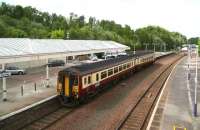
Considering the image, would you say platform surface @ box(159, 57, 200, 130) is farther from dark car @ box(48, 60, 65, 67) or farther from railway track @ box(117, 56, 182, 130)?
dark car @ box(48, 60, 65, 67)

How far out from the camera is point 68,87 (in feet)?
73.4

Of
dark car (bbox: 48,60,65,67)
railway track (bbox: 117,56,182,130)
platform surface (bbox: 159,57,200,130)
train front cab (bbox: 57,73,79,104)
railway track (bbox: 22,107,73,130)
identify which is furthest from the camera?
dark car (bbox: 48,60,65,67)

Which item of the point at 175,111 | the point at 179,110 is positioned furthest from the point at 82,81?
the point at 179,110

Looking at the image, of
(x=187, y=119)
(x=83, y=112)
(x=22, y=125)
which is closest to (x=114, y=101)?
(x=83, y=112)

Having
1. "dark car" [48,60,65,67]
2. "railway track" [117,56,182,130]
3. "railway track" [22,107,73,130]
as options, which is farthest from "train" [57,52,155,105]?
"dark car" [48,60,65,67]

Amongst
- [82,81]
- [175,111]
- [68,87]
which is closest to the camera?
[175,111]

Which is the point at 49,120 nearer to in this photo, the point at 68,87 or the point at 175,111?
the point at 68,87

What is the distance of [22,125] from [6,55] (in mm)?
6981

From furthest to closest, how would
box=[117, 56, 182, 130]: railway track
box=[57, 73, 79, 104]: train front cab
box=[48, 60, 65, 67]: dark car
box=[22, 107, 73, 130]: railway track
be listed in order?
box=[48, 60, 65, 67]: dark car, box=[57, 73, 79, 104]: train front cab, box=[117, 56, 182, 130]: railway track, box=[22, 107, 73, 130]: railway track

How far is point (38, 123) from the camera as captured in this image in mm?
18578

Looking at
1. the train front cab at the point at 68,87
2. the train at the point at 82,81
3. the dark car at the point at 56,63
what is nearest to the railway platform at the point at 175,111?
the train at the point at 82,81

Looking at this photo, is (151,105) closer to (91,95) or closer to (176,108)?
(176,108)

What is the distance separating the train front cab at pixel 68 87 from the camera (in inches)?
866

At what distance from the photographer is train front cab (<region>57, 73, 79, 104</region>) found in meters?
22.0
